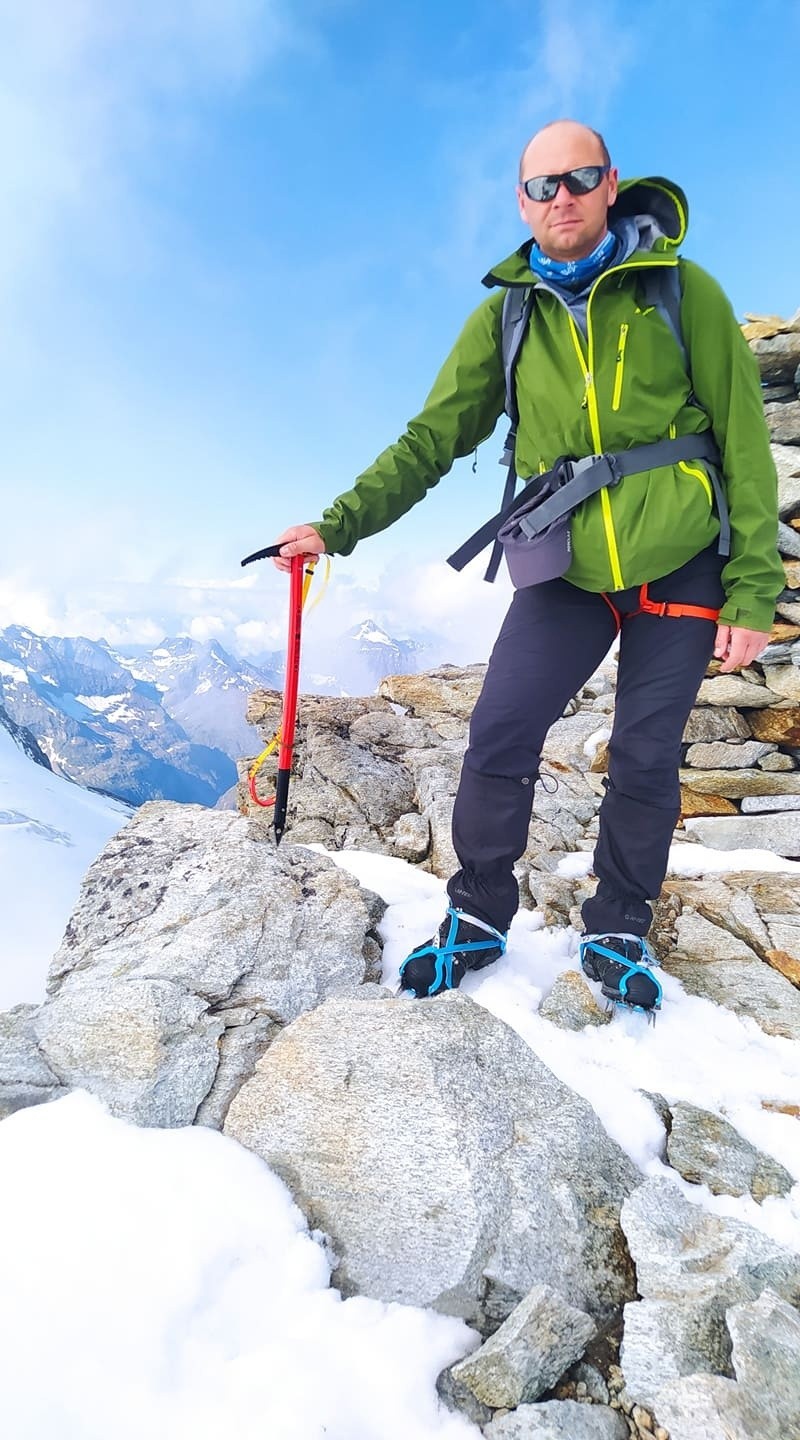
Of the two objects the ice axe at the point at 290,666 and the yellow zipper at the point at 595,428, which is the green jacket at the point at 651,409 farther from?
the ice axe at the point at 290,666

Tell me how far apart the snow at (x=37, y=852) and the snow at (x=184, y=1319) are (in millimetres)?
9492

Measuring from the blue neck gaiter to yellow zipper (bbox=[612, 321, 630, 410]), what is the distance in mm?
410

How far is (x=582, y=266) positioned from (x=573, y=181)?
0.44m

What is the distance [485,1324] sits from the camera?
8.71 feet

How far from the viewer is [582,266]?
388 centimetres

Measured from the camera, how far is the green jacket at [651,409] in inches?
150

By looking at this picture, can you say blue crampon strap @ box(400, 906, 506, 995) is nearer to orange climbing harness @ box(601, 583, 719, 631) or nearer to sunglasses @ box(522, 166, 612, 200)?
orange climbing harness @ box(601, 583, 719, 631)

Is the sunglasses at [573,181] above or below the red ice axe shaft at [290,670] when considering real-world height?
above

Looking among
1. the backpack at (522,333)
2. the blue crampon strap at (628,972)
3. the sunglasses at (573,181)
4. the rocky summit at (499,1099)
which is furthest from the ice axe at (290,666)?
the blue crampon strap at (628,972)

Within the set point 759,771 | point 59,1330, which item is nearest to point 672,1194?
point 59,1330


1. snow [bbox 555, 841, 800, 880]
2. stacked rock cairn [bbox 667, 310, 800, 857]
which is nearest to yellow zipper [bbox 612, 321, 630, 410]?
snow [bbox 555, 841, 800, 880]

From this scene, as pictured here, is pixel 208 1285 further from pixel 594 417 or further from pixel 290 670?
pixel 594 417

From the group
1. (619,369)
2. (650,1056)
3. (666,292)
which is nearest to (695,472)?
(619,369)

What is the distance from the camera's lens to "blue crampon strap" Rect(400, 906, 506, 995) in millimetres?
4465
